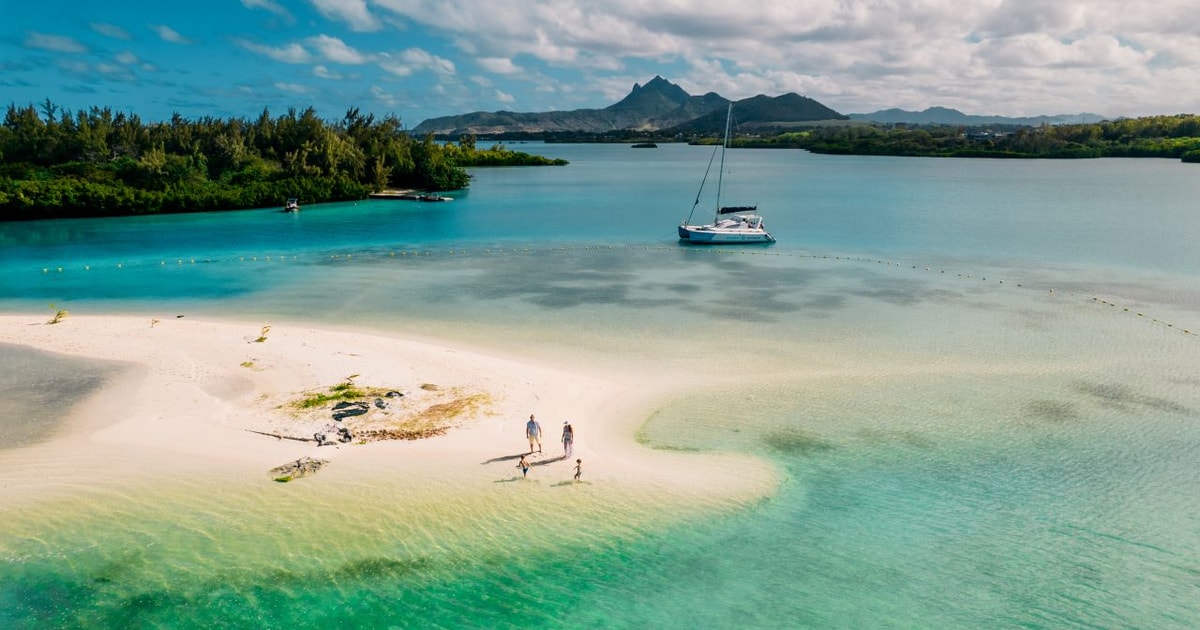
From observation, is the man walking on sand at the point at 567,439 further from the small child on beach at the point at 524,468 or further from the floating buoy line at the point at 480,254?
the floating buoy line at the point at 480,254

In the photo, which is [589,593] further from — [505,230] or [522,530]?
[505,230]

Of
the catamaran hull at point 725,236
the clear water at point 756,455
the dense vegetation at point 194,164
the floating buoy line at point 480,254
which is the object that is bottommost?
the clear water at point 756,455

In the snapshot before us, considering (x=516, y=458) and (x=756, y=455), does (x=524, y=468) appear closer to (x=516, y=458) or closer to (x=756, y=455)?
(x=516, y=458)

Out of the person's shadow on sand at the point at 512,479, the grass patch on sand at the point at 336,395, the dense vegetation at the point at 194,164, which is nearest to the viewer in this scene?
the person's shadow on sand at the point at 512,479

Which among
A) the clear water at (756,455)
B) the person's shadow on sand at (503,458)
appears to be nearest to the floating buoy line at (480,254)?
the clear water at (756,455)

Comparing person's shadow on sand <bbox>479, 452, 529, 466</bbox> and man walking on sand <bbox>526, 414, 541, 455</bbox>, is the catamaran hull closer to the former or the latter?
man walking on sand <bbox>526, 414, 541, 455</bbox>

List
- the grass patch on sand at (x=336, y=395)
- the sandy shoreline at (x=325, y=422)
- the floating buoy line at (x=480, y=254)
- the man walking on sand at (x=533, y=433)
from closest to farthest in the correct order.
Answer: the sandy shoreline at (x=325, y=422) → the man walking on sand at (x=533, y=433) → the grass patch on sand at (x=336, y=395) → the floating buoy line at (x=480, y=254)

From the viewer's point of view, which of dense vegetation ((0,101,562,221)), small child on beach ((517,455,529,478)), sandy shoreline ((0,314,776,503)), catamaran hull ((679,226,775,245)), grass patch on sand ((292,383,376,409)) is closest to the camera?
small child on beach ((517,455,529,478))

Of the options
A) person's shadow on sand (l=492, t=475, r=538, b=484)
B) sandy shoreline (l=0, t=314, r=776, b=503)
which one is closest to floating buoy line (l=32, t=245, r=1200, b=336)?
sandy shoreline (l=0, t=314, r=776, b=503)
